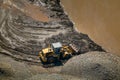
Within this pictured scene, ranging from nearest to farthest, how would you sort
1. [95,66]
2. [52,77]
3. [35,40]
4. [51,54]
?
1. [52,77]
2. [95,66]
3. [51,54]
4. [35,40]

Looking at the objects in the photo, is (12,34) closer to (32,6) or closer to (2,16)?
(2,16)

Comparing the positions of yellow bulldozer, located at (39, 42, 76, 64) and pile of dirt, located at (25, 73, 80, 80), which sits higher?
yellow bulldozer, located at (39, 42, 76, 64)

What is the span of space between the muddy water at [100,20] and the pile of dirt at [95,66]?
0.46 metres

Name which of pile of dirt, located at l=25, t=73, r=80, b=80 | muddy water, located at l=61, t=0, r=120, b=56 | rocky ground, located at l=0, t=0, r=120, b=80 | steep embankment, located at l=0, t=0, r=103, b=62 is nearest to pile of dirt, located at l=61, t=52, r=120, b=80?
rocky ground, located at l=0, t=0, r=120, b=80

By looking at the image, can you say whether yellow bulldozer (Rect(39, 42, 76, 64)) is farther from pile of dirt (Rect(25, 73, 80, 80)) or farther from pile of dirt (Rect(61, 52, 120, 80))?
pile of dirt (Rect(25, 73, 80, 80))

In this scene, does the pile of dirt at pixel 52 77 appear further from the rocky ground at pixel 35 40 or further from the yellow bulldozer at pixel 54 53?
the yellow bulldozer at pixel 54 53

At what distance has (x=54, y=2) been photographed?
26.2 feet

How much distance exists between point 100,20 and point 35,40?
1298 millimetres

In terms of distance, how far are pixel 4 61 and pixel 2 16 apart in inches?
69.2

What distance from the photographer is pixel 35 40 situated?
20.8 feet

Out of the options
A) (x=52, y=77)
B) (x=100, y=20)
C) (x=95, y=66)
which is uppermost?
(x=100, y=20)

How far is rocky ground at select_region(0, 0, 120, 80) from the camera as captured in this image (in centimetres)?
500

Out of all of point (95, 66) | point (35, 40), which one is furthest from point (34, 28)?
point (95, 66)

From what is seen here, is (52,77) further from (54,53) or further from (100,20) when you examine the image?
(100,20)
